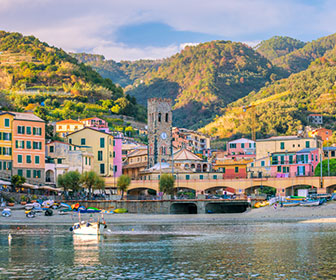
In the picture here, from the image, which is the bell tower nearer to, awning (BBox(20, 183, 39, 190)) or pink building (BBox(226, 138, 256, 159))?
pink building (BBox(226, 138, 256, 159))

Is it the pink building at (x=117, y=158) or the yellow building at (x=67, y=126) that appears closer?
the pink building at (x=117, y=158)

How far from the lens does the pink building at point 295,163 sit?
115825mm

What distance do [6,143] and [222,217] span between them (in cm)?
3179

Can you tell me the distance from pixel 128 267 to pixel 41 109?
12179cm

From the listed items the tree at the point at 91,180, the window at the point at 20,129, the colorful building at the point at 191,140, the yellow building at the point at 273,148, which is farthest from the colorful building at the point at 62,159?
the colorful building at the point at 191,140

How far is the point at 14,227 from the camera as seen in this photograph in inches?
2847

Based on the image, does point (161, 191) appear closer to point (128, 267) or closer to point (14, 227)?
point (14, 227)

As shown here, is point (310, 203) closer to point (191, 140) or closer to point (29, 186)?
point (29, 186)

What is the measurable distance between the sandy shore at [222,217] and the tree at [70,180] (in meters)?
9.49

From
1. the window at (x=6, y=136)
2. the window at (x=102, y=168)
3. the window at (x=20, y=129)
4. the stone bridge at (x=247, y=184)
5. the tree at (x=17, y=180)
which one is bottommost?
the stone bridge at (x=247, y=184)

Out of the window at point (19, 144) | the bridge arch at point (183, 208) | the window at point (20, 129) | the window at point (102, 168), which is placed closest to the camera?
Answer: the window at point (19, 144)

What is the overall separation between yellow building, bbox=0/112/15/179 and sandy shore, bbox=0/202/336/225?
1306 cm

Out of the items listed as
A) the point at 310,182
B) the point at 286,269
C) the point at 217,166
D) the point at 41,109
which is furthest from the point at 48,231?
the point at 41,109

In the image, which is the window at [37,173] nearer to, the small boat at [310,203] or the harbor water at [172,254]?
the harbor water at [172,254]
